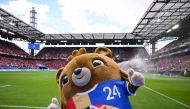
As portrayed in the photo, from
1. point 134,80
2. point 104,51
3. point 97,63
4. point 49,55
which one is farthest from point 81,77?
point 49,55

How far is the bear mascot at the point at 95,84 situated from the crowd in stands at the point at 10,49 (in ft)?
192

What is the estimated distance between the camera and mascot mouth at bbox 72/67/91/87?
3.25 m

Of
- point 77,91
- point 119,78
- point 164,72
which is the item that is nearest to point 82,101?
point 77,91

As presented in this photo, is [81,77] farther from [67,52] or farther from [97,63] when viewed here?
[67,52]

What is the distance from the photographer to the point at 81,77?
3271 millimetres

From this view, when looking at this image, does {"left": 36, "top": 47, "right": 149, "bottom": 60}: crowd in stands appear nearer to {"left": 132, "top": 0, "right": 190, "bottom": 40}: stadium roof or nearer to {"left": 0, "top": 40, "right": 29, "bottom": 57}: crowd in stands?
{"left": 0, "top": 40, "right": 29, "bottom": 57}: crowd in stands

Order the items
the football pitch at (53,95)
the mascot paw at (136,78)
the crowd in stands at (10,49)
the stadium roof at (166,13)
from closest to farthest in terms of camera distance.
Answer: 1. the mascot paw at (136,78)
2. the football pitch at (53,95)
3. the stadium roof at (166,13)
4. the crowd in stands at (10,49)

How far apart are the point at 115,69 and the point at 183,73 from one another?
35.5 meters

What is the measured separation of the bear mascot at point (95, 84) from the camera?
10.7 feet

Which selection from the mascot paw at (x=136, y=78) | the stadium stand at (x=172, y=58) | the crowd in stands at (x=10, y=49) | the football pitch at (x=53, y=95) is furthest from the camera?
the crowd in stands at (x=10, y=49)

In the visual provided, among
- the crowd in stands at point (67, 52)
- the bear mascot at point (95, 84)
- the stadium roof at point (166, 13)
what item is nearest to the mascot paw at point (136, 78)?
the bear mascot at point (95, 84)

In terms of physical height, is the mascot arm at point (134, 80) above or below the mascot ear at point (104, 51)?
below

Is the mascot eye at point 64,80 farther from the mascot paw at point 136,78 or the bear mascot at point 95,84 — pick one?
the mascot paw at point 136,78

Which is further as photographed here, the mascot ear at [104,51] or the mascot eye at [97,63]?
the mascot ear at [104,51]
